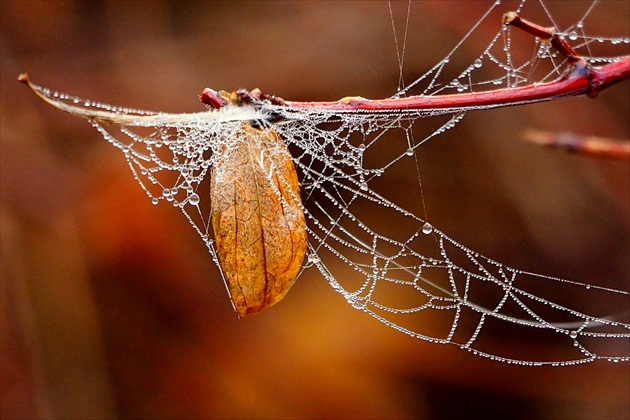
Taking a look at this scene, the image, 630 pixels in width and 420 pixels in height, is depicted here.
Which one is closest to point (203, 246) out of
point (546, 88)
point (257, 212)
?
point (257, 212)

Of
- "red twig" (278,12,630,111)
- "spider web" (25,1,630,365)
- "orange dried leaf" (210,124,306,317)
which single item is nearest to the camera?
"red twig" (278,12,630,111)

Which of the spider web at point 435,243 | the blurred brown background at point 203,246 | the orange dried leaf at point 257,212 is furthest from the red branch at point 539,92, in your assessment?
the blurred brown background at point 203,246

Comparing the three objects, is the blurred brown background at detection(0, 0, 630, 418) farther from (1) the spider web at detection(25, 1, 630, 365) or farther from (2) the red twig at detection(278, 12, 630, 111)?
(2) the red twig at detection(278, 12, 630, 111)

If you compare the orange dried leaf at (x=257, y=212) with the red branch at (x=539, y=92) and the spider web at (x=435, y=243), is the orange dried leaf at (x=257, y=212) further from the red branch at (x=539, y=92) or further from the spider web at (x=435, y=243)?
the spider web at (x=435, y=243)

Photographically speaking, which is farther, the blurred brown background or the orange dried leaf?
the blurred brown background

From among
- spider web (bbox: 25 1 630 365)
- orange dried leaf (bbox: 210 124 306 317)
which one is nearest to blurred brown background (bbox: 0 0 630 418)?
spider web (bbox: 25 1 630 365)

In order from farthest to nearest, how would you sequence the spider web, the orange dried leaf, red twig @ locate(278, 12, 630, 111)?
the spider web, the orange dried leaf, red twig @ locate(278, 12, 630, 111)

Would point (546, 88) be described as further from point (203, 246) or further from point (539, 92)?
point (203, 246)

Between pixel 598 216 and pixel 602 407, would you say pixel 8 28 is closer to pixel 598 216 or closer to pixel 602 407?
pixel 598 216
